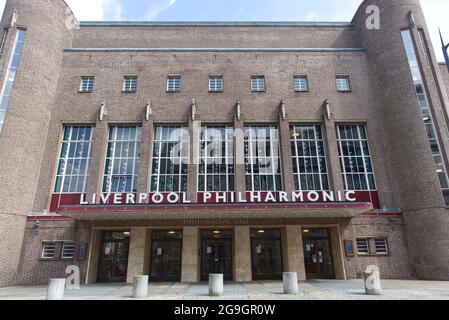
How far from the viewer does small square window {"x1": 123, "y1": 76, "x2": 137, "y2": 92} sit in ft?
67.2

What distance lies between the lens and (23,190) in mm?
16875

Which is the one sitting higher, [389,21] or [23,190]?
[389,21]

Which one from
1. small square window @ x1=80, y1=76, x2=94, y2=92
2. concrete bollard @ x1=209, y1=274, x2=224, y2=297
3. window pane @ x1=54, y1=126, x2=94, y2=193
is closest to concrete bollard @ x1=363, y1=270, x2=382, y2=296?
concrete bollard @ x1=209, y1=274, x2=224, y2=297

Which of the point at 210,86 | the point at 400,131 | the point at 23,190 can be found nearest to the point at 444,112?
the point at 400,131

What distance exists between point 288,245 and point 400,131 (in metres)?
10.4

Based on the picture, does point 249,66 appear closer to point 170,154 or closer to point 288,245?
point 170,154

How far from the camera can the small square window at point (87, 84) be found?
20323 millimetres

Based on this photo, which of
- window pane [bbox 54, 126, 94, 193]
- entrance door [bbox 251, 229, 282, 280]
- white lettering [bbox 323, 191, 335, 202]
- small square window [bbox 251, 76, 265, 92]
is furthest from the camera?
small square window [bbox 251, 76, 265, 92]

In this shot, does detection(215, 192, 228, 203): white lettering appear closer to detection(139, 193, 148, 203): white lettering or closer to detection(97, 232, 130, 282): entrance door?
detection(139, 193, 148, 203): white lettering

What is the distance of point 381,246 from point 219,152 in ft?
37.9

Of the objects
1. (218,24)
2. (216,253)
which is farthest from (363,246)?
(218,24)

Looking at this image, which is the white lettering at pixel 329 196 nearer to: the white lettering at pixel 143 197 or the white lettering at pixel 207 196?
the white lettering at pixel 207 196

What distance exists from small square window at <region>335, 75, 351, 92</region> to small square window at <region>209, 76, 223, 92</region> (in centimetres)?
857

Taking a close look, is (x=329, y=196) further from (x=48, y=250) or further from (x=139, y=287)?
(x=48, y=250)
